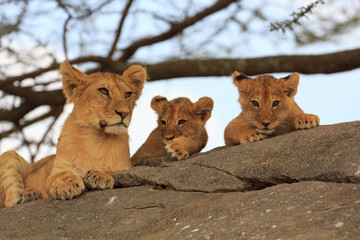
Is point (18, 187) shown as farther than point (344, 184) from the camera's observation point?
Yes

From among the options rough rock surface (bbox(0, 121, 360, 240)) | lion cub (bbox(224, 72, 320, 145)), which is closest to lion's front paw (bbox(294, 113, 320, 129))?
lion cub (bbox(224, 72, 320, 145))

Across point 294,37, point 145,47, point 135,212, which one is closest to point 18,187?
point 135,212

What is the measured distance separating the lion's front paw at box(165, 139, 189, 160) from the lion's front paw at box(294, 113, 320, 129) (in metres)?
1.16

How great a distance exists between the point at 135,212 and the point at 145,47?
4.75m

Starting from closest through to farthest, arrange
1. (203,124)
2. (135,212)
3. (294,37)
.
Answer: (135,212)
(203,124)
(294,37)

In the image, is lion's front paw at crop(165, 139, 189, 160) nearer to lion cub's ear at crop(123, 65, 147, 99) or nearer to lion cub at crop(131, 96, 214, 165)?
lion cub at crop(131, 96, 214, 165)

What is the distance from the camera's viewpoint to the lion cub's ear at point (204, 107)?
7059mm

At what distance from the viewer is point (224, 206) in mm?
4383

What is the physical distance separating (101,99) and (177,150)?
36.6 inches

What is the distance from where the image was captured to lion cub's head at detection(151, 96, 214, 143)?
675 centimetres

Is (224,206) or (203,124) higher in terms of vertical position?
(203,124)

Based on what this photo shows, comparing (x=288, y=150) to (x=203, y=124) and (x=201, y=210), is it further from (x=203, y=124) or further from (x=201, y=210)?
(x=203, y=124)

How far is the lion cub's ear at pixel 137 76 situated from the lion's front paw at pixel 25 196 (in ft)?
4.75

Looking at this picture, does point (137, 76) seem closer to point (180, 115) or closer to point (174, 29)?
point (180, 115)
